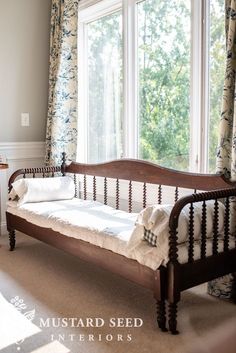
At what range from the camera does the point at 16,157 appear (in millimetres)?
3664

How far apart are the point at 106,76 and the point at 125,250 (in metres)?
1.94

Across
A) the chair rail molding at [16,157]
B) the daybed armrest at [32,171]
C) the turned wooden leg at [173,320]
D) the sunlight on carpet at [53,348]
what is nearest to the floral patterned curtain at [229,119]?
the turned wooden leg at [173,320]

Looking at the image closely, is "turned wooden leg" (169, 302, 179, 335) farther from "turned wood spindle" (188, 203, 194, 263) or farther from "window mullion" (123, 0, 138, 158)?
"window mullion" (123, 0, 138, 158)

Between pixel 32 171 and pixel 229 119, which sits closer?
pixel 229 119

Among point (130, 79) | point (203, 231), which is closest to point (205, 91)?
point (130, 79)

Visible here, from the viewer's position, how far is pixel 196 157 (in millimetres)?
2566

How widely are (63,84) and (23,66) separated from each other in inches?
18.3

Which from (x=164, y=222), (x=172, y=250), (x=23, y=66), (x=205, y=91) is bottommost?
(x=172, y=250)

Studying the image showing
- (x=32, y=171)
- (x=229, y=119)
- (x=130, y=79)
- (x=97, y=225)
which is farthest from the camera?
(x=32, y=171)

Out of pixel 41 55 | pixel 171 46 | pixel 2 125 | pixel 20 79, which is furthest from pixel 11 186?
pixel 171 46

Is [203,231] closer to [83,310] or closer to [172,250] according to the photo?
[172,250]

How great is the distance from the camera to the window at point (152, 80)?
2469 millimetres

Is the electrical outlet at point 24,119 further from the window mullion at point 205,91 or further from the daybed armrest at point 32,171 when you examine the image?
the window mullion at point 205,91

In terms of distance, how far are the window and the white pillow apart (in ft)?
A: 1.70
